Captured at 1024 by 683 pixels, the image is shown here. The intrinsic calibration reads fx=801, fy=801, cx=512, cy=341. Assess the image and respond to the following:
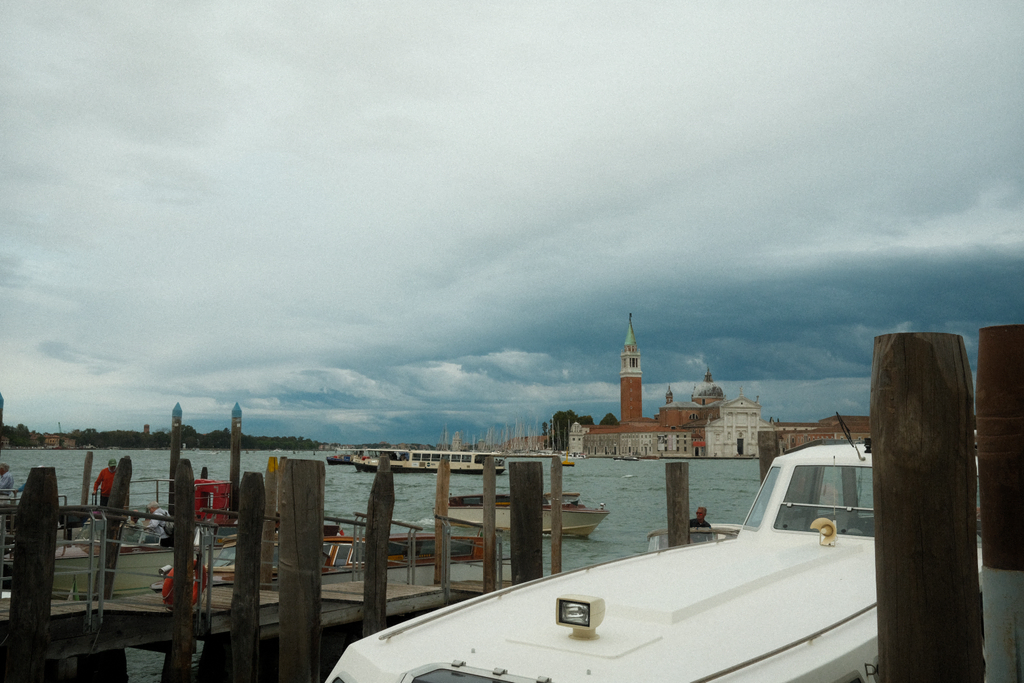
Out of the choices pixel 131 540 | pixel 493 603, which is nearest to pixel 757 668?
pixel 493 603

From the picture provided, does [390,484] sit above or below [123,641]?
above

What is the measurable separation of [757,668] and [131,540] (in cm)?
1051

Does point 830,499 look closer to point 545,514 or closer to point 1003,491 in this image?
point 1003,491

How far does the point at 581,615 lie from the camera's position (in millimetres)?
3949

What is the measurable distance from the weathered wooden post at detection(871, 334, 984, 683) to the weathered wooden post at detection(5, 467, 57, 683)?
20.4 feet

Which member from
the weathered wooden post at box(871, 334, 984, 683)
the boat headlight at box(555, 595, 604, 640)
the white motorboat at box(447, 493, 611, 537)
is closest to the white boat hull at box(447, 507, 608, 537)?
the white motorboat at box(447, 493, 611, 537)

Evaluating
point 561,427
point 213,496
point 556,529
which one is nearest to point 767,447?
point 556,529

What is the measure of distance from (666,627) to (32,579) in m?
5.22

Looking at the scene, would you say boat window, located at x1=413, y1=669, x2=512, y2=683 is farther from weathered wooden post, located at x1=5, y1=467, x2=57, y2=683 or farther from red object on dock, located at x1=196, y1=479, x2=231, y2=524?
red object on dock, located at x1=196, y1=479, x2=231, y2=524

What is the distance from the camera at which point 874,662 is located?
410 cm

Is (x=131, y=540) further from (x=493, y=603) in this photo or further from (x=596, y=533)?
(x=596, y=533)

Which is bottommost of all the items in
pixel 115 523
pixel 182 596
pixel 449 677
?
pixel 182 596

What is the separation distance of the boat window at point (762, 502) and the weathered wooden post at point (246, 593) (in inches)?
180

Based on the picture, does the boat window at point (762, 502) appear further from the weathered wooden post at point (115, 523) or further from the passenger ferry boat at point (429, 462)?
the passenger ferry boat at point (429, 462)
